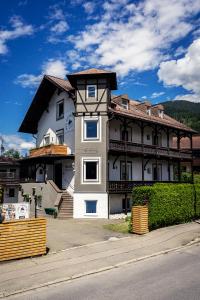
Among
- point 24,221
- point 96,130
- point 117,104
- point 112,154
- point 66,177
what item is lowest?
point 24,221

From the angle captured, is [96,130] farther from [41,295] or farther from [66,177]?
[41,295]

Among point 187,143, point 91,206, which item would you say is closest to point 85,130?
point 91,206

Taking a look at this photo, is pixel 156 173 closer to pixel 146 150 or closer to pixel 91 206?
pixel 146 150

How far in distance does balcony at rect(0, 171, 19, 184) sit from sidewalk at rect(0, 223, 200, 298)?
27.1 m

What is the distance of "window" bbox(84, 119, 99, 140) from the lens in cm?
2821

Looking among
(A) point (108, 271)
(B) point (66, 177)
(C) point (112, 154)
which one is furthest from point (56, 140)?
(A) point (108, 271)

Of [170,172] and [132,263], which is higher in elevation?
[170,172]

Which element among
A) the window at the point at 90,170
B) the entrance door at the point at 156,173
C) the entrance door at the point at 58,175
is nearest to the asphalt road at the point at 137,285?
the window at the point at 90,170

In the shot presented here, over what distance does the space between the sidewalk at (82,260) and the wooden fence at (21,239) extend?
37cm

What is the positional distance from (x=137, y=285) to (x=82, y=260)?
148 inches

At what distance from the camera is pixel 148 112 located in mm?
35562

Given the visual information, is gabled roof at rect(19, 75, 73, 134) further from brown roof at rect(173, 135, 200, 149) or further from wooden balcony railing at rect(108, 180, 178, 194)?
brown roof at rect(173, 135, 200, 149)

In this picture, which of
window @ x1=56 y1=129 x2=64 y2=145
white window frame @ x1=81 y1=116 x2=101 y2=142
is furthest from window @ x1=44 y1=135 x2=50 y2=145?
white window frame @ x1=81 y1=116 x2=101 y2=142

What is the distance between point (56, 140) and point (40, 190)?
558cm
